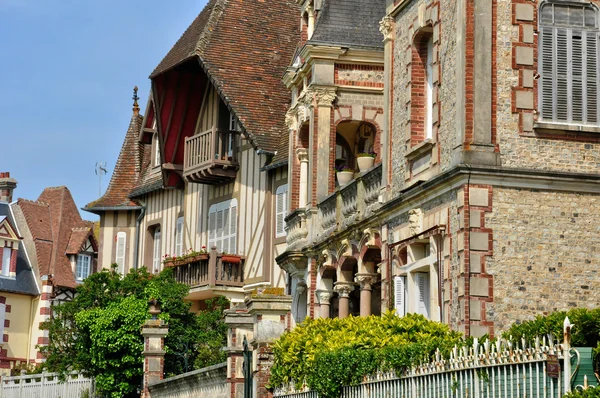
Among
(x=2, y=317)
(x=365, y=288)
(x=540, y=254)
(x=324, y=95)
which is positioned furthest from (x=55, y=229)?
(x=540, y=254)

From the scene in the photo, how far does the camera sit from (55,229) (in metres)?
57.1

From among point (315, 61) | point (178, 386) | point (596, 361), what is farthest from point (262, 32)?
point (596, 361)

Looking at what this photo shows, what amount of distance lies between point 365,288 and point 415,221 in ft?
14.7

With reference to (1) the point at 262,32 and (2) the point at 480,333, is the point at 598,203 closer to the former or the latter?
(2) the point at 480,333

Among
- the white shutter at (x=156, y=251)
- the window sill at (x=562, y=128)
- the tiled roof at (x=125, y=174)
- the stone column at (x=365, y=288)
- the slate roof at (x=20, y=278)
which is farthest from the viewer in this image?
the slate roof at (x=20, y=278)

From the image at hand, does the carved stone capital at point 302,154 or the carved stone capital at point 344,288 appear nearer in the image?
the carved stone capital at point 344,288

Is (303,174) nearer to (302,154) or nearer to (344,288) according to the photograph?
(302,154)

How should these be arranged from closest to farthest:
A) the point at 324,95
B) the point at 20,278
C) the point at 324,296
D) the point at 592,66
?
the point at 592,66 < the point at 324,296 < the point at 324,95 < the point at 20,278

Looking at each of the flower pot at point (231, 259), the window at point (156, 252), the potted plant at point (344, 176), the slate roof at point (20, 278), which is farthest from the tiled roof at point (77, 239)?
the potted plant at point (344, 176)

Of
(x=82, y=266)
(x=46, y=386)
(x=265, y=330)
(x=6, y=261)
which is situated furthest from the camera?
(x=82, y=266)

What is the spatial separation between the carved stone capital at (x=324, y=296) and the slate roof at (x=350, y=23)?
5.34 metres

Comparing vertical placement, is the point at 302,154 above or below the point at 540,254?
above

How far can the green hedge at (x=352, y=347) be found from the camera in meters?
15.7

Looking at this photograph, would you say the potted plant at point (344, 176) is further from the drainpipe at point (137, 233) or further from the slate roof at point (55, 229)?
the slate roof at point (55, 229)
